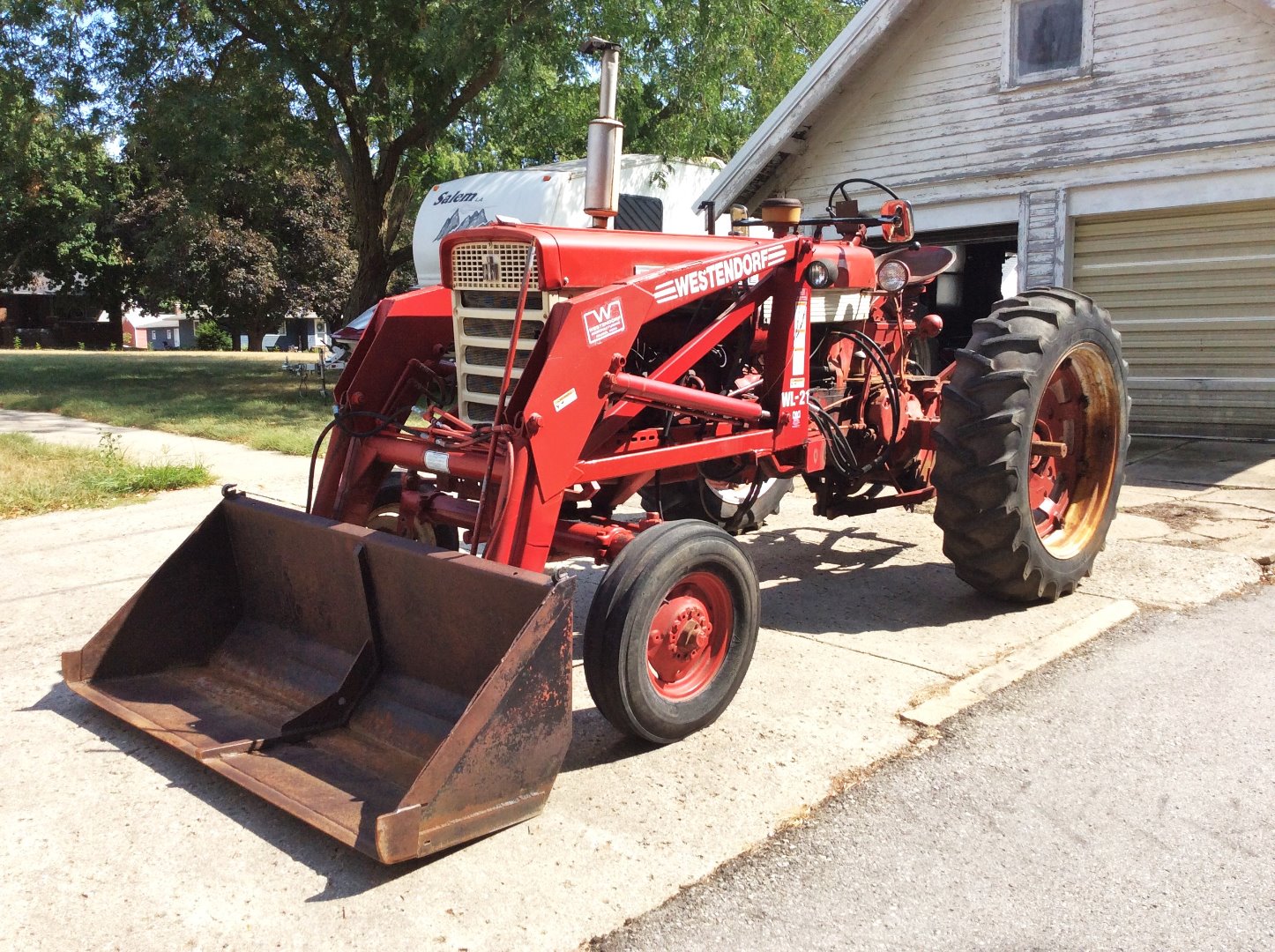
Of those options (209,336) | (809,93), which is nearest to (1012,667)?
(809,93)

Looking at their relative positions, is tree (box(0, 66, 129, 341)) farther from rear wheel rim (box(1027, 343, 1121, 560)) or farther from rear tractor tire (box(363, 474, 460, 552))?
rear wheel rim (box(1027, 343, 1121, 560))

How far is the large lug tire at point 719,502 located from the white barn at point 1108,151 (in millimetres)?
5504

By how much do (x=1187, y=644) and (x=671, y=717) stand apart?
2.67m

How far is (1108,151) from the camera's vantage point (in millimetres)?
10562

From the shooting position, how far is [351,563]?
3.98m

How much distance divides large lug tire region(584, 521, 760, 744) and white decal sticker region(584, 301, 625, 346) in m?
0.72

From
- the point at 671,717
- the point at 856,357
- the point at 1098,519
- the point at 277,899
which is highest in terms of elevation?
the point at 856,357

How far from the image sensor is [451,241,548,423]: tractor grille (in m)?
4.26

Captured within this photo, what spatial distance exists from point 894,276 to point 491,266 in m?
2.20

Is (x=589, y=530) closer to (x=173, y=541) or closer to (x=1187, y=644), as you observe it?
(x=1187, y=644)

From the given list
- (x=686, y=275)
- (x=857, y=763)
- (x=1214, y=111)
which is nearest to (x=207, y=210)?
(x=1214, y=111)

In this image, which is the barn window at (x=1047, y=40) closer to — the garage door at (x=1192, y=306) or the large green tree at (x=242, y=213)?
the garage door at (x=1192, y=306)

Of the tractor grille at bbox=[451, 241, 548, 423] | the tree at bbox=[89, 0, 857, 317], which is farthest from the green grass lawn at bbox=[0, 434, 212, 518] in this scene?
the tree at bbox=[89, 0, 857, 317]

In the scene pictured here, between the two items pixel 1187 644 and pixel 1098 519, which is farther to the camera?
pixel 1098 519
